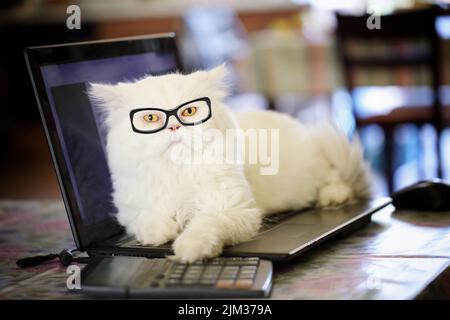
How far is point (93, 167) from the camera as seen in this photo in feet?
3.66

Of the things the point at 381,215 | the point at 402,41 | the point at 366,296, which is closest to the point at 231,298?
the point at 366,296

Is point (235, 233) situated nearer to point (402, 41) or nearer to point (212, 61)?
point (402, 41)

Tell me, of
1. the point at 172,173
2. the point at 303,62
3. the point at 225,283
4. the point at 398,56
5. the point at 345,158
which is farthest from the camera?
the point at 303,62

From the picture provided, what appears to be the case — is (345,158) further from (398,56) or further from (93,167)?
(398,56)

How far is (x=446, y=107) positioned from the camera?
3.23 m

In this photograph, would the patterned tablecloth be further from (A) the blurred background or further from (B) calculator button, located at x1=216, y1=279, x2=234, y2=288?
(A) the blurred background

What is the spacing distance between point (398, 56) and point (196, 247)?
7.97ft

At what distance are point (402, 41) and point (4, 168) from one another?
306 centimetres

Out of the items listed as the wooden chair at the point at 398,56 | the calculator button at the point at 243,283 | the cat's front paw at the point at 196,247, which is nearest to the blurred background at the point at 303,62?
the wooden chair at the point at 398,56

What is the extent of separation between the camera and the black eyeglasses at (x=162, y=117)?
100 cm

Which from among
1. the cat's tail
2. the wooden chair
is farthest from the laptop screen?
the wooden chair

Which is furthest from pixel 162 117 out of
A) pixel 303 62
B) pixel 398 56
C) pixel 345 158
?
pixel 303 62

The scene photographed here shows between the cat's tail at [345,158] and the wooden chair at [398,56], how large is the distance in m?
1.61

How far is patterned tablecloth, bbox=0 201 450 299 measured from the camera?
83 centimetres
